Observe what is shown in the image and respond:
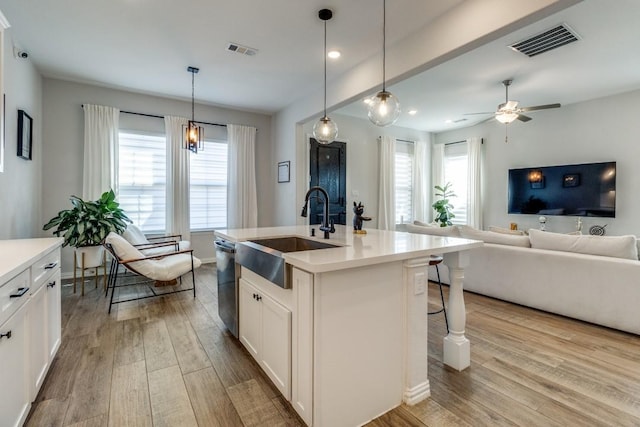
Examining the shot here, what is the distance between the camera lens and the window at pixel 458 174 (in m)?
7.09

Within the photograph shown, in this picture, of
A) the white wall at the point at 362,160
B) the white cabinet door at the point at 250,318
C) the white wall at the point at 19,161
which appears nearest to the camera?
the white cabinet door at the point at 250,318

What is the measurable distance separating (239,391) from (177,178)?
13.1ft

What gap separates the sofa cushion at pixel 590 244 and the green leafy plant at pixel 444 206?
3.58 metres

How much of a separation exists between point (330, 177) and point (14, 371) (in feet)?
16.5

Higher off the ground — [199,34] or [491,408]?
[199,34]

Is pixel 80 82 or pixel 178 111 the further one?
pixel 178 111

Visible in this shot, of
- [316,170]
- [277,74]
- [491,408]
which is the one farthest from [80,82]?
[491,408]

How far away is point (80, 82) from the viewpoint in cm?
441

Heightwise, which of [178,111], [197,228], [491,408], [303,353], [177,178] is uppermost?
[178,111]

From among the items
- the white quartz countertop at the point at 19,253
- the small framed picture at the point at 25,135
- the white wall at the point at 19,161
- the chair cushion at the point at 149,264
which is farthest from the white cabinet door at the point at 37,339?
the small framed picture at the point at 25,135

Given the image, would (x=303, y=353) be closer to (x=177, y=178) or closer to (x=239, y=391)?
(x=239, y=391)

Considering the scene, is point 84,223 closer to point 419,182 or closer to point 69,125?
point 69,125

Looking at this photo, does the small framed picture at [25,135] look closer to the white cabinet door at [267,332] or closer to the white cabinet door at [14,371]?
the white cabinet door at [14,371]

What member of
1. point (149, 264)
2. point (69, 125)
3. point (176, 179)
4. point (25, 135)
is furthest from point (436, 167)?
point (25, 135)
